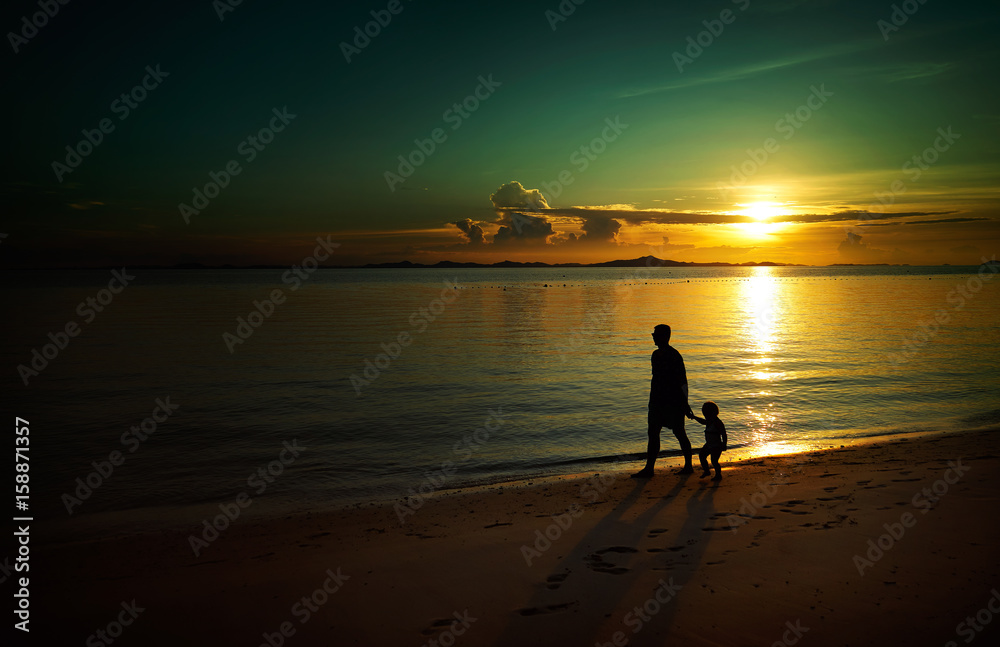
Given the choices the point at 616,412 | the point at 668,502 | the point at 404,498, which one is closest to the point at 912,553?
the point at 668,502

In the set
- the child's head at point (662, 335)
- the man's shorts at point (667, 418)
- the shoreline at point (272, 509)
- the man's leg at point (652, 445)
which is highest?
the child's head at point (662, 335)

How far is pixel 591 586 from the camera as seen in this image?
5871 millimetres

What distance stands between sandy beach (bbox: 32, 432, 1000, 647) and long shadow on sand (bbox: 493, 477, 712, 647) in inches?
0.9

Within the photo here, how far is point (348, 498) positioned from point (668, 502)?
571cm

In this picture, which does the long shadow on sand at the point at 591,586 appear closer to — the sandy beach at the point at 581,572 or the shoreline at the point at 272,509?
→ the sandy beach at the point at 581,572

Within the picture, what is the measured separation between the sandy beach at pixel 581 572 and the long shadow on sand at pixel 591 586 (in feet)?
0.07

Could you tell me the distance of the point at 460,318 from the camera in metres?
47.0

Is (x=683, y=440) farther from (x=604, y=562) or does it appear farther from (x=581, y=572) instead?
(x=581, y=572)

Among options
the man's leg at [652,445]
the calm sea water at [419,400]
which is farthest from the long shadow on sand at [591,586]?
the calm sea water at [419,400]

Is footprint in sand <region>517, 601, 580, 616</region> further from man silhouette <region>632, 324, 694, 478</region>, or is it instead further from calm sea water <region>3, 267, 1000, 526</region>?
calm sea water <region>3, 267, 1000, 526</region>

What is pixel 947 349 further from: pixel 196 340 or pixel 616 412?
pixel 196 340

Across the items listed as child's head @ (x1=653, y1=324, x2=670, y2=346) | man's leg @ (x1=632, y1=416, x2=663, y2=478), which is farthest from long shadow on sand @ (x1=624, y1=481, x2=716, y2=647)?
child's head @ (x1=653, y1=324, x2=670, y2=346)

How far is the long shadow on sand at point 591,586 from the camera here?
506 cm

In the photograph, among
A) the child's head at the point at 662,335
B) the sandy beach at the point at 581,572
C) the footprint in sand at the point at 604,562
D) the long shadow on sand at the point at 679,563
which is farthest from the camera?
the child's head at the point at 662,335
